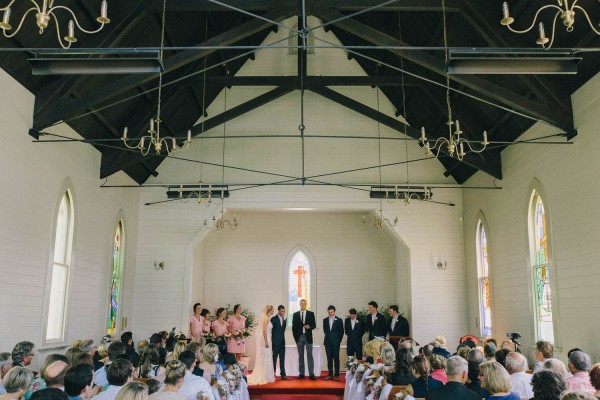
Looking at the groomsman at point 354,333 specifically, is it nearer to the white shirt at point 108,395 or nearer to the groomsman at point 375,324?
the groomsman at point 375,324

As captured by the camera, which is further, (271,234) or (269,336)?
(271,234)

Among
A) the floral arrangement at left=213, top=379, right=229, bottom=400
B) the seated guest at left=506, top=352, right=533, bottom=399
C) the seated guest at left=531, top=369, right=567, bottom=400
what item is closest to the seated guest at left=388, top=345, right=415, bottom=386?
the seated guest at left=506, top=352, right=533, bottom=399

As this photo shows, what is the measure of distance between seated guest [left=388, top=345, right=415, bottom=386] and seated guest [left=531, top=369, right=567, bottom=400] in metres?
2.40

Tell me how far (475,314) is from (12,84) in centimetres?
933

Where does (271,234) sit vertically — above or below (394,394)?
above

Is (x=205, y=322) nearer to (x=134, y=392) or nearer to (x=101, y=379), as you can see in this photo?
(x=101, y=379)

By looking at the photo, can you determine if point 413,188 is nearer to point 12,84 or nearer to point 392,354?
point 392,354

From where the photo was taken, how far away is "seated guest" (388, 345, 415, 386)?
564cm

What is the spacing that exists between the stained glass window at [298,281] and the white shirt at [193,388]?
346 inches

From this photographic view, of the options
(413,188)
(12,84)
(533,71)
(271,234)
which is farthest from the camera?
(271,234)

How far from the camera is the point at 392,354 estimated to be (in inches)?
249

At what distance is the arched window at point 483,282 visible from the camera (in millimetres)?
11391

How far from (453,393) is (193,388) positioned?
7.51ft

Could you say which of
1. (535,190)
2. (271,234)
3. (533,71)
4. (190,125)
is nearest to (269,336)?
(271,234)
